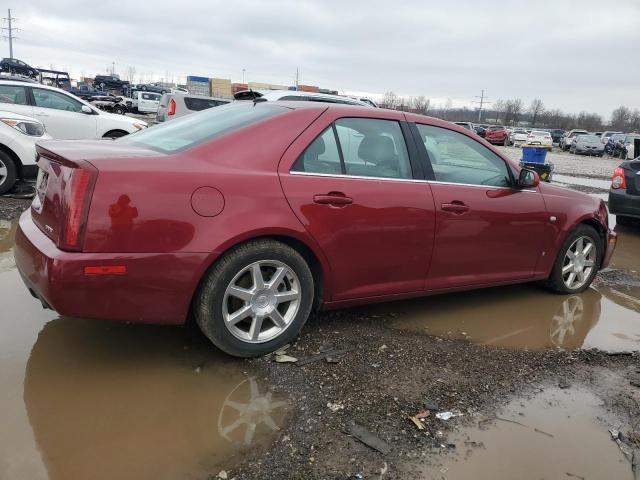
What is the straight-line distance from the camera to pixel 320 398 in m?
2.88

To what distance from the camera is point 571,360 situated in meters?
3.63

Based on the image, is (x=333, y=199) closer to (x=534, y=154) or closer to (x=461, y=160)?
(x=461, y=160)

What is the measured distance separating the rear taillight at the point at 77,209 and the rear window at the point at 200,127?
576 millimetres

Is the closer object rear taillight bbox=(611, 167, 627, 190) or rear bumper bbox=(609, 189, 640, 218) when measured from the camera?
rear bumper bbox=(609, 189, 640, 218)

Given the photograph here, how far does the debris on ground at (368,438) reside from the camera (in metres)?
2.50

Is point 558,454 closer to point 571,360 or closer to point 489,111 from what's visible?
point 571,360

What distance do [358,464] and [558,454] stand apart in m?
1.02

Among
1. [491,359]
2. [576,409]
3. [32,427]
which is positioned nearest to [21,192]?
[32,427]

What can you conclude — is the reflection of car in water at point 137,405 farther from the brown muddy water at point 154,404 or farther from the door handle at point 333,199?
the door handle at point 333,199

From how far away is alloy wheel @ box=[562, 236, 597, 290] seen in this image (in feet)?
15.9

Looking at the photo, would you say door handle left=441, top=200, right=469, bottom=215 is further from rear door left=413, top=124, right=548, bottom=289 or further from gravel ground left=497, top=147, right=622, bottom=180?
gravel ground left=497, top=147, right=622, bottom=180

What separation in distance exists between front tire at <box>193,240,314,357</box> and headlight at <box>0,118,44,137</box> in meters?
5.75

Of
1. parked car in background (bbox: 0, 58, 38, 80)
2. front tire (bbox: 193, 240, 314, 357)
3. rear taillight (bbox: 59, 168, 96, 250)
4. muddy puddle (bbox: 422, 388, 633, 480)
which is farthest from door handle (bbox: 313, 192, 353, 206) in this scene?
parked car in background (bbox: 0, 58, 38, 80)

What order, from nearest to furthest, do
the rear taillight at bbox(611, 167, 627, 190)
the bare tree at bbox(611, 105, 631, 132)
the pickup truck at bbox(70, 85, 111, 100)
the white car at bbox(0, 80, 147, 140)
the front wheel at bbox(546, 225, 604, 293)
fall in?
the front wheel at bbox(546, 225, 604, 293), the rear taillight at bbox(611, 167, 627, 190), the white car at bbox(0, 80, 147, 140), the pickup truck at bbox(70, 85, 111, 100), the bare tree at bbox(611, 105, 631, 132)
